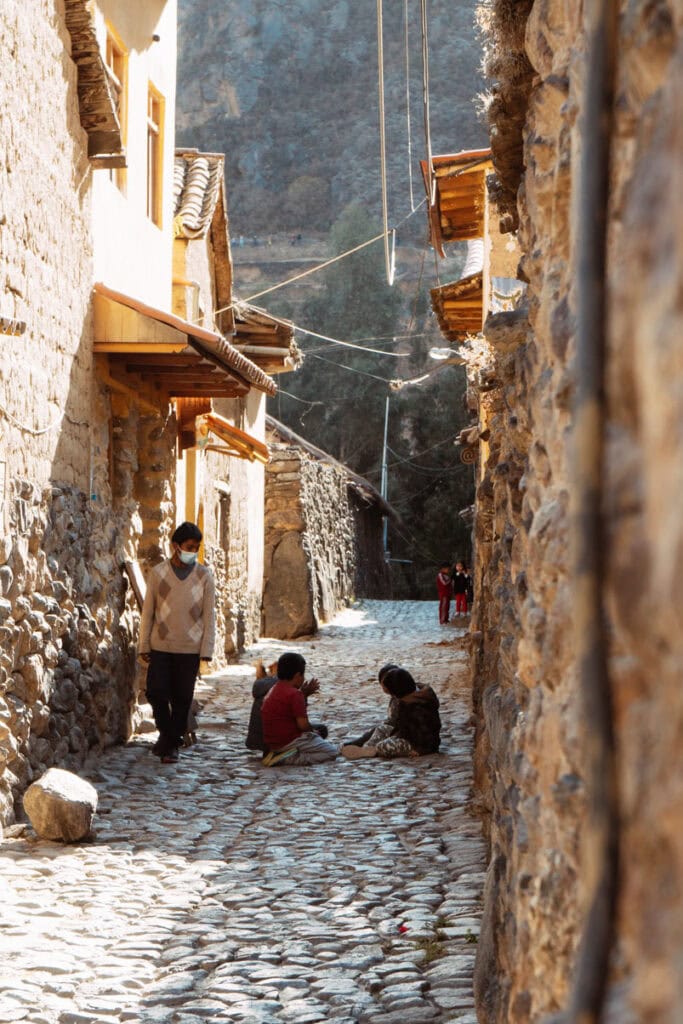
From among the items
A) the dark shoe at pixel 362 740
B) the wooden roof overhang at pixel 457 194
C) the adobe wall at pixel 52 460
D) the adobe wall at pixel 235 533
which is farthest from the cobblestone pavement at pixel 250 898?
the adobe wall at pixel 235 533

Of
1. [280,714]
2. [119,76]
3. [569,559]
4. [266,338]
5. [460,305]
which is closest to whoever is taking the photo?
[569,559]

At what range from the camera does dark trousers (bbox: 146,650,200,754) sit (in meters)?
9.45

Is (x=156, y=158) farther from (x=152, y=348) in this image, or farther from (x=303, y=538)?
(x=303, y=538)

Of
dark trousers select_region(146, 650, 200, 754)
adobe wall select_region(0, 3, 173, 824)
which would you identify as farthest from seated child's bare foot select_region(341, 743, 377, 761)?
adobe wall select_region(0, 3, 173, 824)

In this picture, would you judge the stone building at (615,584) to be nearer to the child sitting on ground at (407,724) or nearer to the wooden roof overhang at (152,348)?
the wooden roof overhang at (152,348)

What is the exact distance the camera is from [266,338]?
66.9ft

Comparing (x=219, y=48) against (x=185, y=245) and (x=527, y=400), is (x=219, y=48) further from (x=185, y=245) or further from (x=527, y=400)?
(x=527, y=400)

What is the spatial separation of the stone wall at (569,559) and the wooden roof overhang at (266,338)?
15.5 m

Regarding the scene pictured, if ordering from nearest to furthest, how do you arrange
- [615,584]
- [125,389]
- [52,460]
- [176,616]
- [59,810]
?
[615,584] < [59,810] < [52,460] < [176,616] < [125,389]

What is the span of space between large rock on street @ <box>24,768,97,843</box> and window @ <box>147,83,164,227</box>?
25.0ft

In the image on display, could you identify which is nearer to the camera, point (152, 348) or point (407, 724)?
point (152, 348)

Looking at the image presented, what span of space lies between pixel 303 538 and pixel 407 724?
13930 mm

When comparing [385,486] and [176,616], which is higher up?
[385,486]

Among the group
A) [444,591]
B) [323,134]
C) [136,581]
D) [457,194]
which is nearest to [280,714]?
[136,581]
